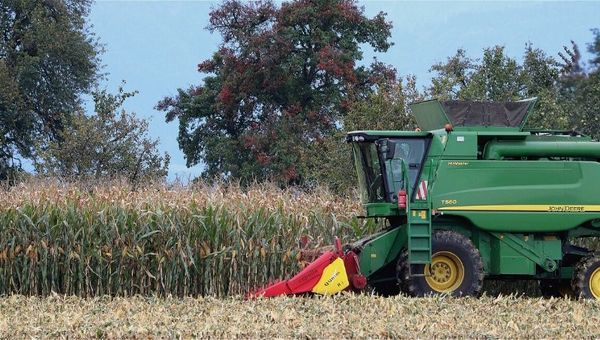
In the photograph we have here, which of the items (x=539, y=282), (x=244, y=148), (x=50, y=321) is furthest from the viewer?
(x=244, y=148)

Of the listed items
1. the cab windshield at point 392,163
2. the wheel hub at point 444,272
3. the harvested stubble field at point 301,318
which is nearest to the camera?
the harvested stubble field at point 301,318

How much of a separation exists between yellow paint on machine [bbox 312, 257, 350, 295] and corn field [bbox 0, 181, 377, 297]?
1568 mm

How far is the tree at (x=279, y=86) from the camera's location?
30328 millimetres

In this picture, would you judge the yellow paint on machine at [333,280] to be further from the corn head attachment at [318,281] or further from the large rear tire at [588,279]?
the large rear tire at [588,279]

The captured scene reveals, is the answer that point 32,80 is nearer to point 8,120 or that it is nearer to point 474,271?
point 8,120

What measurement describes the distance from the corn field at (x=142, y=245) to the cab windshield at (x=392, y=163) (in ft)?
4.80

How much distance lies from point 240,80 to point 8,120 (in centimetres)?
847

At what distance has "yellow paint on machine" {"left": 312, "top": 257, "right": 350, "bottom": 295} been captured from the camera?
11805 millimetres

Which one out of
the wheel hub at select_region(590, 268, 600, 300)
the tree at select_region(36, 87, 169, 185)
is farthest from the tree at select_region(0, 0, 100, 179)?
the wheel hub at select_region(590, 268, 600, 300)

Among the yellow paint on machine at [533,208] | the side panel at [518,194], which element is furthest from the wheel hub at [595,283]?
the yellow paint on machine at [533,208]

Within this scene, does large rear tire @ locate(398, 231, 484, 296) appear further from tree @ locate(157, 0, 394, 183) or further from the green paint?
tree @ locate(157, 0, 394, 183)

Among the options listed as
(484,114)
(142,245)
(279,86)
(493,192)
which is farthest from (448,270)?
(279,86)

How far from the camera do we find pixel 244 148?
31250 mm

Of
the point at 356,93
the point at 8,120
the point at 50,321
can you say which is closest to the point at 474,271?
the point at 50,321
